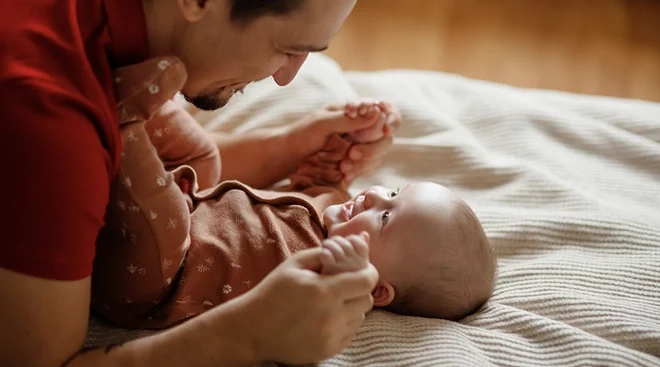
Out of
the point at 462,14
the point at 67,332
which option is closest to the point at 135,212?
the point at 67,332

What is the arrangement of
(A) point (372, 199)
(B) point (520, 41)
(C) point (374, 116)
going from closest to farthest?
(A) point (372, 199) → (C) point (374, 116) → (B) point (520, 41)

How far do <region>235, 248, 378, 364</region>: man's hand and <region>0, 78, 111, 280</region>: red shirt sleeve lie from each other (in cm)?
20

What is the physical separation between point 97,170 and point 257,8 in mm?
265

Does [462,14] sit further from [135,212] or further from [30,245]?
[30,245]

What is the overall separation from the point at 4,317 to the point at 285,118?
83cm

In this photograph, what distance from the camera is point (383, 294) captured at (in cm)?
110

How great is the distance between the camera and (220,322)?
84 centimetres

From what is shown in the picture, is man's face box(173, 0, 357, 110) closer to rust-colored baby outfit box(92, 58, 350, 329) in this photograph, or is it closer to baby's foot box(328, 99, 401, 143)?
rust-colored baby outfit box(92, 58, 350, 329)

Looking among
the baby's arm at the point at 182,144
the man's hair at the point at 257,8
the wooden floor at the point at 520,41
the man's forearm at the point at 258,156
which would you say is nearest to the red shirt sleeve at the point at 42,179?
the man's hair at the point at 257,8

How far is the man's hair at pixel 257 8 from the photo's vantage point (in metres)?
0.87

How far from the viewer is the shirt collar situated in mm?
866

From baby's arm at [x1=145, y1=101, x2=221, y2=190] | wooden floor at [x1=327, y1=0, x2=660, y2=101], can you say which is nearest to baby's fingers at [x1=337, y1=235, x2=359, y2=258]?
baby's arm at [x1=145, y1=101, x2=221, y2=190]

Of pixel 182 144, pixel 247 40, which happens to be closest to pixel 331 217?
pixel 182 144

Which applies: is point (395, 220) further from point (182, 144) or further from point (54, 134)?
point (54, 134)
